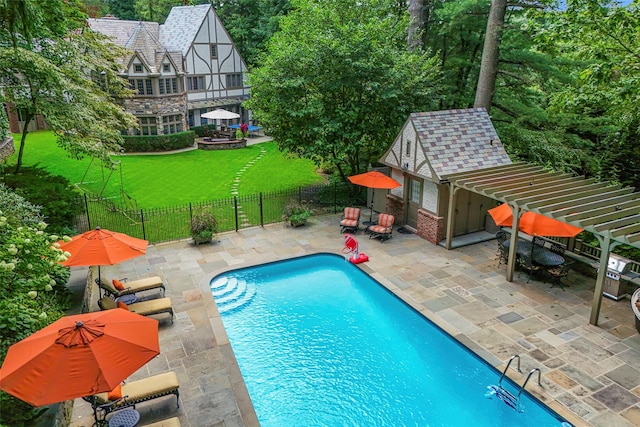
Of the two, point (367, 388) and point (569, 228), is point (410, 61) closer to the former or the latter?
point (569, 228)

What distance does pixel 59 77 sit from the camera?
1442 cm

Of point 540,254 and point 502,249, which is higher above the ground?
point 540,254

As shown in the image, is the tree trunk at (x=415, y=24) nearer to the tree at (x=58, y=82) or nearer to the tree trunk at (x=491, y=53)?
the tree trunk at (x=491, y=53)

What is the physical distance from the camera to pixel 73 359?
257 inches

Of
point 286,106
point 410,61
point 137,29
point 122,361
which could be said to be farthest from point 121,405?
point 137,29

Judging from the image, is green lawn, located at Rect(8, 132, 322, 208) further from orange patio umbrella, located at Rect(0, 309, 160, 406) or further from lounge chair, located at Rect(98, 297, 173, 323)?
orange patio umbrella, located at Rect(0, 309, 160, 406)

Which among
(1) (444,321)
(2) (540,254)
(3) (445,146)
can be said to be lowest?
(1) (444,321)

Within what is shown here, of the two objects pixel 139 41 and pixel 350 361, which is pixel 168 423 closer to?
pixel 350 361

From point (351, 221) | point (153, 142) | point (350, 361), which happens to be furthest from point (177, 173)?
point (350, 361)

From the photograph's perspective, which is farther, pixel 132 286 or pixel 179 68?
pixel 179 68

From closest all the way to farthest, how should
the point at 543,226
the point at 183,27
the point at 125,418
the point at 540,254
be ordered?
the point at 125,418 < the point at 543,226 < the point at 540,254 < the point at 183,27

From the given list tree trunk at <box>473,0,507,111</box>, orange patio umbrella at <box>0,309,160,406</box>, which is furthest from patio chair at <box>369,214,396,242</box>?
orange patio umbrella at <box>0,309,160,406</box>

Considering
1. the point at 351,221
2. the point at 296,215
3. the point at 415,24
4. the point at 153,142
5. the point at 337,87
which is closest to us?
the point at 351,221

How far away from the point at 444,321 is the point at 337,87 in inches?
438
